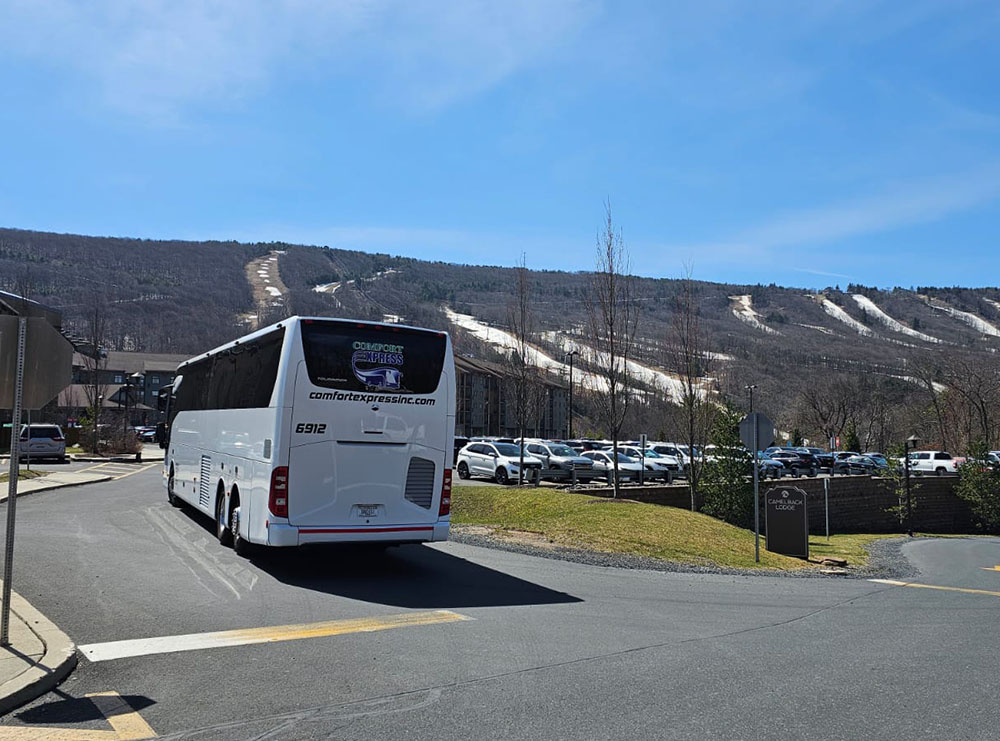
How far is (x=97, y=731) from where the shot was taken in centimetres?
530

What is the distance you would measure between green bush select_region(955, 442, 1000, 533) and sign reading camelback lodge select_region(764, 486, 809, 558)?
27665mm

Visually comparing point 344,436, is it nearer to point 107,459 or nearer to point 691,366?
point 691,366

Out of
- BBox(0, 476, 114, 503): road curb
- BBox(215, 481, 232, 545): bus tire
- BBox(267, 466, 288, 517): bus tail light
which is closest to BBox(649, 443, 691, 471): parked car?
BBox(0, 476, 114, 503): road curb

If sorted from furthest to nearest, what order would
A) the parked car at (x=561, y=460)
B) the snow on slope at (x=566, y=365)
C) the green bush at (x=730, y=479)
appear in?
the snow on slope at (x=566, y=365)
the parked car at (x=561, y=460)
the green bush at (x=730, y=479)

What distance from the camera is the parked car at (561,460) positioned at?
114ft

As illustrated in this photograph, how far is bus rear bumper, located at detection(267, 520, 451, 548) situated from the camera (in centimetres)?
1098

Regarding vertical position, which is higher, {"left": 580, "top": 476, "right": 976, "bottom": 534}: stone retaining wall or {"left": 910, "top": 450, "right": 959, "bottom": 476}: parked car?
{"left": 910, "top": 450, "right": 959, "bottom": 476}: parked car

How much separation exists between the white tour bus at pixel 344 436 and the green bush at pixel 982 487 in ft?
125

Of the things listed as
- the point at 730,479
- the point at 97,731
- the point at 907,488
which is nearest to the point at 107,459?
the point at 730,479

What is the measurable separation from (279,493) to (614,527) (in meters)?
8.98

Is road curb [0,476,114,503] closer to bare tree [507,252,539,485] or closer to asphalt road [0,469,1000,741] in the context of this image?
asphalt road [0,469,1000,741]

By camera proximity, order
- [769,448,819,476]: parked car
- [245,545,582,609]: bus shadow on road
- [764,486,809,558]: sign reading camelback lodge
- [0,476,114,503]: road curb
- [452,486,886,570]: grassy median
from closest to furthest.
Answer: [245,545,582,609]: bus shadow on road → [452,486,886,570]: grassy median → [764,486,809,558]: sign reading camelback lodge → [0,476,114,503]: road curb → [769,448,819,476]: parked car

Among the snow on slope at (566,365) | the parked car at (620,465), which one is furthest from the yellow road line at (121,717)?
the parked car at (620,465)

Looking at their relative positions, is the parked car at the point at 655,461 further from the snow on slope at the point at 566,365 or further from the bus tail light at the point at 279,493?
the bus tail light at the point at 279,493
